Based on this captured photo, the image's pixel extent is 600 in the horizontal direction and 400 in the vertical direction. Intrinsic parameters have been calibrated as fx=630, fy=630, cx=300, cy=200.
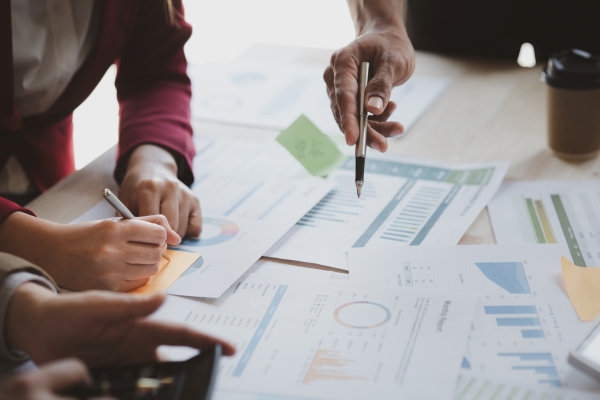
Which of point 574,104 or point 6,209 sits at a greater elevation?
point 6,209

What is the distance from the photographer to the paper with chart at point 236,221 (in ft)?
2.63

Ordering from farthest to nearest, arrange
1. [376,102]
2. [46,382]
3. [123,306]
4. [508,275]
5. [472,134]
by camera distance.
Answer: [472,134] → [376,102] → [508,275] → [123,306] → [46,382]

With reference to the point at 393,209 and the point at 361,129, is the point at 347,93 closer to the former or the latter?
the point at 361,129

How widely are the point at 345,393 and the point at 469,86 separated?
3.23 ft

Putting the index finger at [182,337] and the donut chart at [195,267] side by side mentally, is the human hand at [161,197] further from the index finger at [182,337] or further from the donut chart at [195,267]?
the index finger at [182,337]

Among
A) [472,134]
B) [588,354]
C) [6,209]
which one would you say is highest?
[6,209]

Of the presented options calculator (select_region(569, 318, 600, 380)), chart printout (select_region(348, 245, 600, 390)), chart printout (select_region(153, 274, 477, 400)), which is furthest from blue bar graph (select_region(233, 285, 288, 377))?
calculator (select_region(569, 318, 600, 380))

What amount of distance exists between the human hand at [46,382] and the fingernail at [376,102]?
0.56 meters

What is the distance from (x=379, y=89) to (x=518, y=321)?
0.39 m

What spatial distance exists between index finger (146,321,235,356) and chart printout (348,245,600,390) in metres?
0.25

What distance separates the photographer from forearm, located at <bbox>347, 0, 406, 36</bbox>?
1.10m

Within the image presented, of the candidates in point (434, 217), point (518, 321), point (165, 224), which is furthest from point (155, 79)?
point (518, 321)

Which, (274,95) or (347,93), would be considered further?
(274,95)

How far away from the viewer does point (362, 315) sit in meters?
0.71
